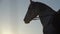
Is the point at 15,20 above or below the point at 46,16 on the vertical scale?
below

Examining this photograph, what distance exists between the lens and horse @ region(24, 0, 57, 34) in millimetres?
1331

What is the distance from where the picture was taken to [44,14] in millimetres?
1541

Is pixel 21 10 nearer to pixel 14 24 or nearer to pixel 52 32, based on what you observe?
pixel 14 24

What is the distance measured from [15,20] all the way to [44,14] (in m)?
1.18

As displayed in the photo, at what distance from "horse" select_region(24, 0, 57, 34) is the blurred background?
2.75 feet

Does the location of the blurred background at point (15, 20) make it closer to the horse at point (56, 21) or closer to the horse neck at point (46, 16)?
the horse neck at point (46, 16)

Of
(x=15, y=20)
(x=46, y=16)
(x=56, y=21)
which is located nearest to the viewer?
(x=56, y=21)

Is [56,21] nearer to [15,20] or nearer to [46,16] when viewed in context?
[46,16]

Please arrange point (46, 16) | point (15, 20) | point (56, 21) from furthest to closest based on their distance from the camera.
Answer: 1. point (15, 20)
2. point (46, 16)
3. point (56, 21)

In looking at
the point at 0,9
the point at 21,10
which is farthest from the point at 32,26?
the point at 0,9

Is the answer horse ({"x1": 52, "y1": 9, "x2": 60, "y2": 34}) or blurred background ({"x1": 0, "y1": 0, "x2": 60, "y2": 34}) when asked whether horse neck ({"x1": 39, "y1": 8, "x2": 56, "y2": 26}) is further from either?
blurred background ({"x1": 0, "y1": 0, "x2": 60, "y2": 34})

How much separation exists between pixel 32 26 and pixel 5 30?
1.24ft

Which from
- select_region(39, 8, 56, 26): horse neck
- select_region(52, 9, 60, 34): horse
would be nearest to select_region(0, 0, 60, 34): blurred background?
select_region(39, 8, 56, 26): horse neck

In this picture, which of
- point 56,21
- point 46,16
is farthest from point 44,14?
point 56,21
